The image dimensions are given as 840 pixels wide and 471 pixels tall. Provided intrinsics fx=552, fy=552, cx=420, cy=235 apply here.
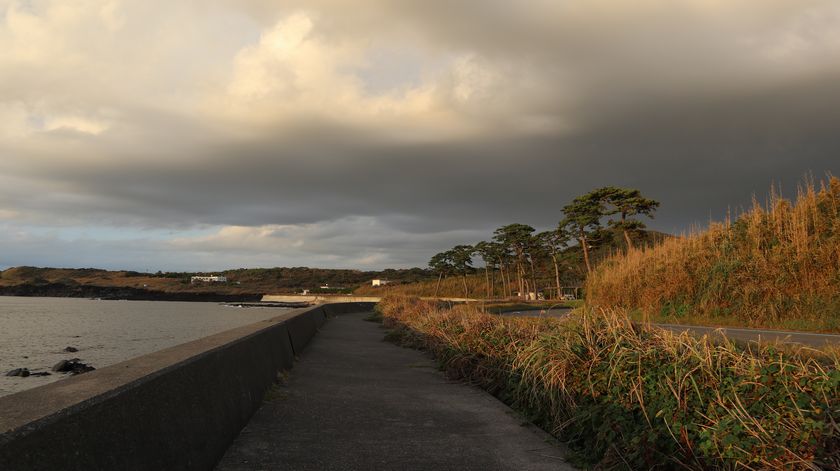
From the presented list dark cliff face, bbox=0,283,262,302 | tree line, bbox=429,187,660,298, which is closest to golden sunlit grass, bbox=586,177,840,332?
tree line, bbox=429,187,660,298

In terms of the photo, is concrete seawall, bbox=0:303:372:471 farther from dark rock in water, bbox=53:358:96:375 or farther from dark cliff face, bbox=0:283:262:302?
dark cliff face, bbox=0:283:262:302

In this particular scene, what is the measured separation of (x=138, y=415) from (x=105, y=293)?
199 meters

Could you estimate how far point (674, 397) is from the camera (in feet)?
16.3

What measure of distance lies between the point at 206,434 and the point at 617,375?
401 cm

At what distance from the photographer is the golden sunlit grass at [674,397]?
3914mm

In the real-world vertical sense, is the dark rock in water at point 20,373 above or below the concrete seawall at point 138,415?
below

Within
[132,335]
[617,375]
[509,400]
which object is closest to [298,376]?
[509,400]

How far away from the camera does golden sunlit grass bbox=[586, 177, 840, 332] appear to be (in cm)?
1451

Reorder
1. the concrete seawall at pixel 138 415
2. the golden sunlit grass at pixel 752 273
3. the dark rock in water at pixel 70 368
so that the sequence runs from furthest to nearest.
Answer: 1. the dark rock in water at pixel 70 368
2. the golden sunlit grass at pixel 752 273
3. the concrete seawall at pixel 138 415

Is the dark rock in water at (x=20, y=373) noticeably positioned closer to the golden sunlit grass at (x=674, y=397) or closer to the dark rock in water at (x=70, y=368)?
the dark rock in water at (x=70, y=368)

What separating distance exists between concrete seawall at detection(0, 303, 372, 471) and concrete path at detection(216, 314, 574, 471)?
0.44 m

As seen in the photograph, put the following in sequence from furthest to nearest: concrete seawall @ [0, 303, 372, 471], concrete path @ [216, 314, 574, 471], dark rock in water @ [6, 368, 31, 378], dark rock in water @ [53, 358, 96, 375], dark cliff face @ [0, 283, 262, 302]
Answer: dark cliff face @ [0, 283, 262, 302] → dark rock in water @ [53, 358, 96, 375] → dark rock in water @ [6, 368, 31, 378] → concrete path @ [216, 314, 574, 471] → concrete seawall @ [0, 303, 372, 471]

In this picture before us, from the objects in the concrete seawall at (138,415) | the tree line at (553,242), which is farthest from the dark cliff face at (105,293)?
the concrete seawall at (138,415)

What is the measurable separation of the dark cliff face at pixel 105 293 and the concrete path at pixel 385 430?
532 feet
